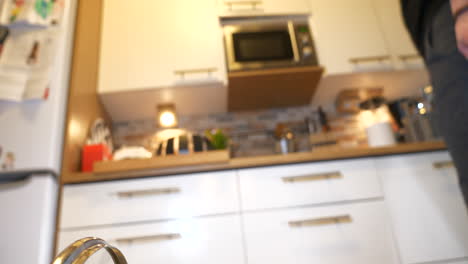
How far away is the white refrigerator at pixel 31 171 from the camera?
104 centimetres

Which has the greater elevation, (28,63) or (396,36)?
(396,36)

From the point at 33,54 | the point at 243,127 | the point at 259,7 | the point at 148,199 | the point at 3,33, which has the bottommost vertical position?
the point at 148,199

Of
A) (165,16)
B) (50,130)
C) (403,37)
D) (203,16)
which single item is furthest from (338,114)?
(50,130)

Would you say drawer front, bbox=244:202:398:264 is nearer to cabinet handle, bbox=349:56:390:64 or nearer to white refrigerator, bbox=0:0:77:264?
white refrigerator, bbox=0:0:77:264

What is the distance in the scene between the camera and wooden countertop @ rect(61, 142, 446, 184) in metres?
1.19

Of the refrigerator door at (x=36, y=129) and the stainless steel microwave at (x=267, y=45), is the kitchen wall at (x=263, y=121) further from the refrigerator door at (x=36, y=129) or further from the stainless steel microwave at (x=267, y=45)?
the refrigerator door at (x=36, y=129)

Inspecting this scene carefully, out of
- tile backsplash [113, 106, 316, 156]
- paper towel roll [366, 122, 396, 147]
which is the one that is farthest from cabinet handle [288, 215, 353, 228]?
tile backsplash [113, 106, 316, 156]

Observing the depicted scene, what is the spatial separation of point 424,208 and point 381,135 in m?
0.47

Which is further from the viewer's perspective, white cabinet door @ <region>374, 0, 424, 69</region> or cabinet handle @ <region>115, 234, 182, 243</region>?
white cabinet door @ <region>374, 0, 424, 69</region>

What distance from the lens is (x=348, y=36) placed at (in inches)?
68.7

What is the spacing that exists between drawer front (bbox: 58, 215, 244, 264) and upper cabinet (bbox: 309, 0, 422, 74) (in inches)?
40.3

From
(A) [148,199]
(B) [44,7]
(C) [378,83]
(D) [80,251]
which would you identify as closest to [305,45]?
(C) [378,83]

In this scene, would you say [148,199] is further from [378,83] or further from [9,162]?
[378,83]

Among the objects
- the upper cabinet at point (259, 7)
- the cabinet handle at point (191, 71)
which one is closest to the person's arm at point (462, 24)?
the cabinet handle at point (191, 71)
